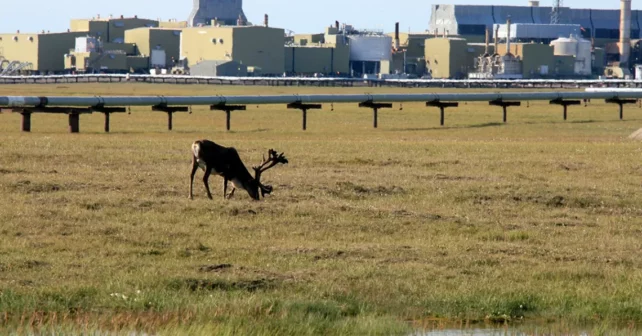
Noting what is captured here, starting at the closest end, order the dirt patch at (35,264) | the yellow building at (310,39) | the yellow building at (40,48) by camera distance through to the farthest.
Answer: the dirt patch at (35,264)
the yellow building at (40,48)
the yellow building at (310,39)

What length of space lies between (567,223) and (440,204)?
7.53ft

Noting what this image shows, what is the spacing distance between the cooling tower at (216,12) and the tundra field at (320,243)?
14718 cm

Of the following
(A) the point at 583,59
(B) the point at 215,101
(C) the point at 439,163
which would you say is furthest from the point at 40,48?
(C) the point at 439,163

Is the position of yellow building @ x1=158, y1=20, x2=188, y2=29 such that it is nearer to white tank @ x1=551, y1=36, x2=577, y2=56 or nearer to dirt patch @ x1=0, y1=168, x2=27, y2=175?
white tank @ x1=551, y1=36, x2=577, y2=56

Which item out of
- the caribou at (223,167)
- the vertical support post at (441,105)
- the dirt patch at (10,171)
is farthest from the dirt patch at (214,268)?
the vertical support post at (441,105)

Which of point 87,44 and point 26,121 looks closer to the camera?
point 26,121

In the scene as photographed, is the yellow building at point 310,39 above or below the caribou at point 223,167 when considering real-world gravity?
above

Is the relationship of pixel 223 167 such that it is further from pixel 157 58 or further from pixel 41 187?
pixel 157 58

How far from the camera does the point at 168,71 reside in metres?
144

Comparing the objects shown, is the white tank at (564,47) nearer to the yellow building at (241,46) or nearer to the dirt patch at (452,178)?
the yellow building at (241,46)

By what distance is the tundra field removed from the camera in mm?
11758

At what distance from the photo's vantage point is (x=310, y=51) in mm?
149750

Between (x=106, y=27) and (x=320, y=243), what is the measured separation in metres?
149

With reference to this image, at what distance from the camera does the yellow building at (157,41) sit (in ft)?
495
